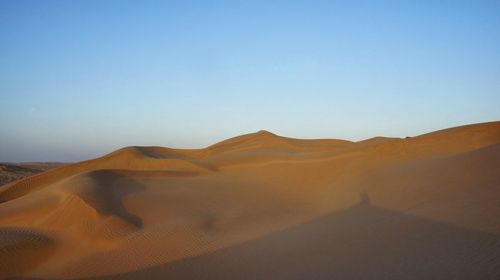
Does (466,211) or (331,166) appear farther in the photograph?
(331,166)

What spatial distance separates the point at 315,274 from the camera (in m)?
5.96

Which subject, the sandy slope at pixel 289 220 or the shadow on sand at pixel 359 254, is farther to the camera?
the sandy slope at pixel 289 220

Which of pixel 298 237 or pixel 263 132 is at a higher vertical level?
pixel 263 132

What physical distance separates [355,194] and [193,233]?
400 centimetres

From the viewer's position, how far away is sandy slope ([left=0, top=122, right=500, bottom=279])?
20.0ft

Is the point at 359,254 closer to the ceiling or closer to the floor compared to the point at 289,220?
closer to the floor

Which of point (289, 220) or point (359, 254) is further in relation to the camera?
point (289, 220)

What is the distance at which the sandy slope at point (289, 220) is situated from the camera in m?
6.10

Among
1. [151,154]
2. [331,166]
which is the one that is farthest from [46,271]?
[151,154]

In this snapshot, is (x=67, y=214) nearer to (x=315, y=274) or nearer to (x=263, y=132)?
(x=315, y=274)

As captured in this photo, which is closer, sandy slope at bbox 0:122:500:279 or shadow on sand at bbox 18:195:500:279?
shadow on sand at bbox 18:195:500:279

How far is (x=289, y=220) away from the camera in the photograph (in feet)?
29.6

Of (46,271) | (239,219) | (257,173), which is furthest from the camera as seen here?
(257,173)

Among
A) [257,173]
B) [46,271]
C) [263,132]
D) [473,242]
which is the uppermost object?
[263,132]
